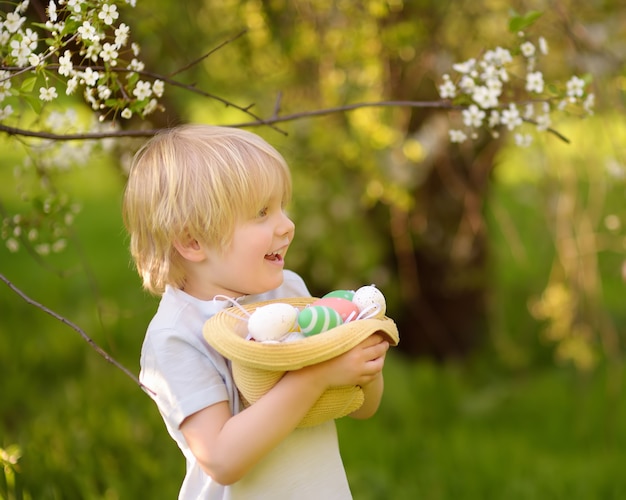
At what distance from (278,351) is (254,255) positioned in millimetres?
241

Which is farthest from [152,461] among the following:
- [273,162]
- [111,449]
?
[273,162]

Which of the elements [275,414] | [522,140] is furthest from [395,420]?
[275,414]

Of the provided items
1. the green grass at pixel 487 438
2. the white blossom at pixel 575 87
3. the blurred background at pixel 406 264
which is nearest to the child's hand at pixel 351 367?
the white blossom at pixel 575 87

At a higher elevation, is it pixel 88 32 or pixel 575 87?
pixel 88 32

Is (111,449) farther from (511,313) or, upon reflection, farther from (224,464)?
(511,313)

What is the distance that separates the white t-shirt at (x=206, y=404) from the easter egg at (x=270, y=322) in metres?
0.16

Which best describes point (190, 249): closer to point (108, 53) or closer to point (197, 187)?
point (197, 187)

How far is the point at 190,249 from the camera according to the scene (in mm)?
1595

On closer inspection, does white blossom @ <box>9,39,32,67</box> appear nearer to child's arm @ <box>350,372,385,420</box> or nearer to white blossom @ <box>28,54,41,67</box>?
white blossom @ <box>28,54,41,67</box>

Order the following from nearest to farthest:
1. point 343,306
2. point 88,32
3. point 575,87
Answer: point 343,306 → point 88,32 → point 575,87

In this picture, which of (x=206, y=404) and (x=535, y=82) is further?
(x=535, y=82)

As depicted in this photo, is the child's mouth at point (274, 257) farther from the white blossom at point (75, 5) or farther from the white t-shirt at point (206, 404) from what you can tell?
the white blossom at point (75, 5)

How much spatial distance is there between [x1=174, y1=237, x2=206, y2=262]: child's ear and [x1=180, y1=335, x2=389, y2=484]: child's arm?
0.29m

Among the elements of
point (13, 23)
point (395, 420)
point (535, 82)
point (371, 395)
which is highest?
point (13, 23)
